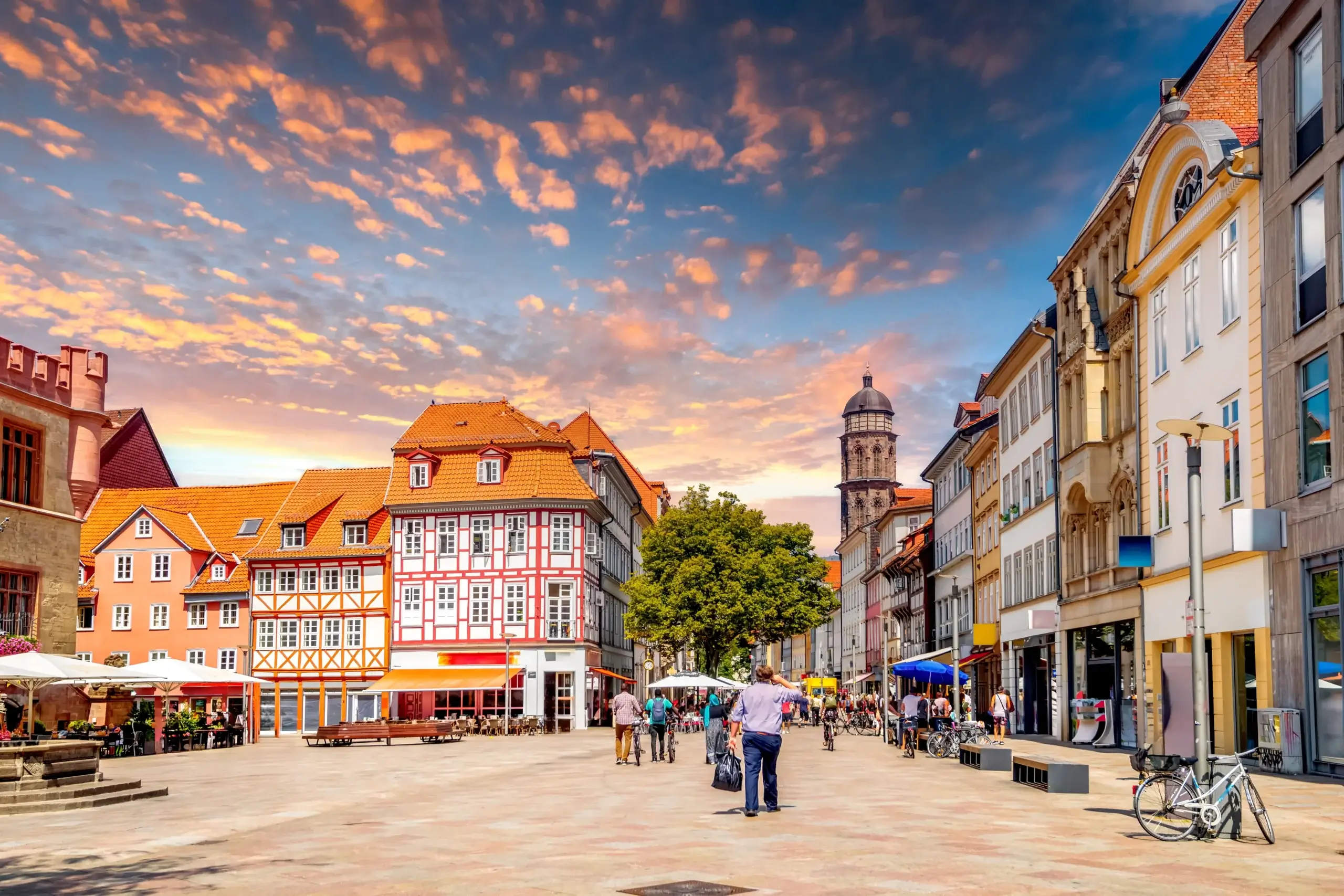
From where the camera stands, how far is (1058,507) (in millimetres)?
44031

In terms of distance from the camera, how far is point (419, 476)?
73875 millimetres

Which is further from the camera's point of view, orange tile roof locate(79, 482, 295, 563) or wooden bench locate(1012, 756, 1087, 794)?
orange tile roof locate(79, 482, 295, 563)

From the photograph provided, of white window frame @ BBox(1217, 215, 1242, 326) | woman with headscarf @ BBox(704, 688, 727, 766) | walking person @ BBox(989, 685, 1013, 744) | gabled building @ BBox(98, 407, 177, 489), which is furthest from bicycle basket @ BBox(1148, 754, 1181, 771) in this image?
gabled building @ BBox(98, 407, 177, 489)

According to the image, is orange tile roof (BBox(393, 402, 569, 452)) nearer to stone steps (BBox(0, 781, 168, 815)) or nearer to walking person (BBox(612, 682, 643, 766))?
walking person (BBox(612, 682, 643, 766))

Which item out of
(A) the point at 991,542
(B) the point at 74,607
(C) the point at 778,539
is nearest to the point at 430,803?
(B) the point at 74,607

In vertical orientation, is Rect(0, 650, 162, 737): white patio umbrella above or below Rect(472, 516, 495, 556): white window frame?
below

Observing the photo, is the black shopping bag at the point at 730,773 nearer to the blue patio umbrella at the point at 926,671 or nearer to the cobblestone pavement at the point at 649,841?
the cobblestone pavement at the point at 649,841

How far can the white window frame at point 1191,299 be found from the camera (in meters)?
31.4

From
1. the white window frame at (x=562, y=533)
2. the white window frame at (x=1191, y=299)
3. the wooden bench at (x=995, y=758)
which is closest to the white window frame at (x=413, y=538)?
the white window frame at (x=562, y=533)

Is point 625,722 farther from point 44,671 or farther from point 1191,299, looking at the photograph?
point 1191,299

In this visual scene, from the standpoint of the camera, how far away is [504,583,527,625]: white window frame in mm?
70875

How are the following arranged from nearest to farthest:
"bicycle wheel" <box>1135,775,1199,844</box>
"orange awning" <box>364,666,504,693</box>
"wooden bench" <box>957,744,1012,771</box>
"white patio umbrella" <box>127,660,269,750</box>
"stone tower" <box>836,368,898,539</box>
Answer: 1. "bicycle wheel" <box>1135,775,1199,844</box>
2. "wooden bench" <box>957,744,1012,771</box>
3. "white patio umbrella" <box>127,660,269,750</box>
4. "orange awning" <box>364,666,504,693</box>
5. "stone tower" <box>836,368,898,539</box>

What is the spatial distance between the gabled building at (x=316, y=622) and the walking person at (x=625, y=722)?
39400 mm

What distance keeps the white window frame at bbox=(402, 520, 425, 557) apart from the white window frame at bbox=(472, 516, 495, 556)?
2592mm
